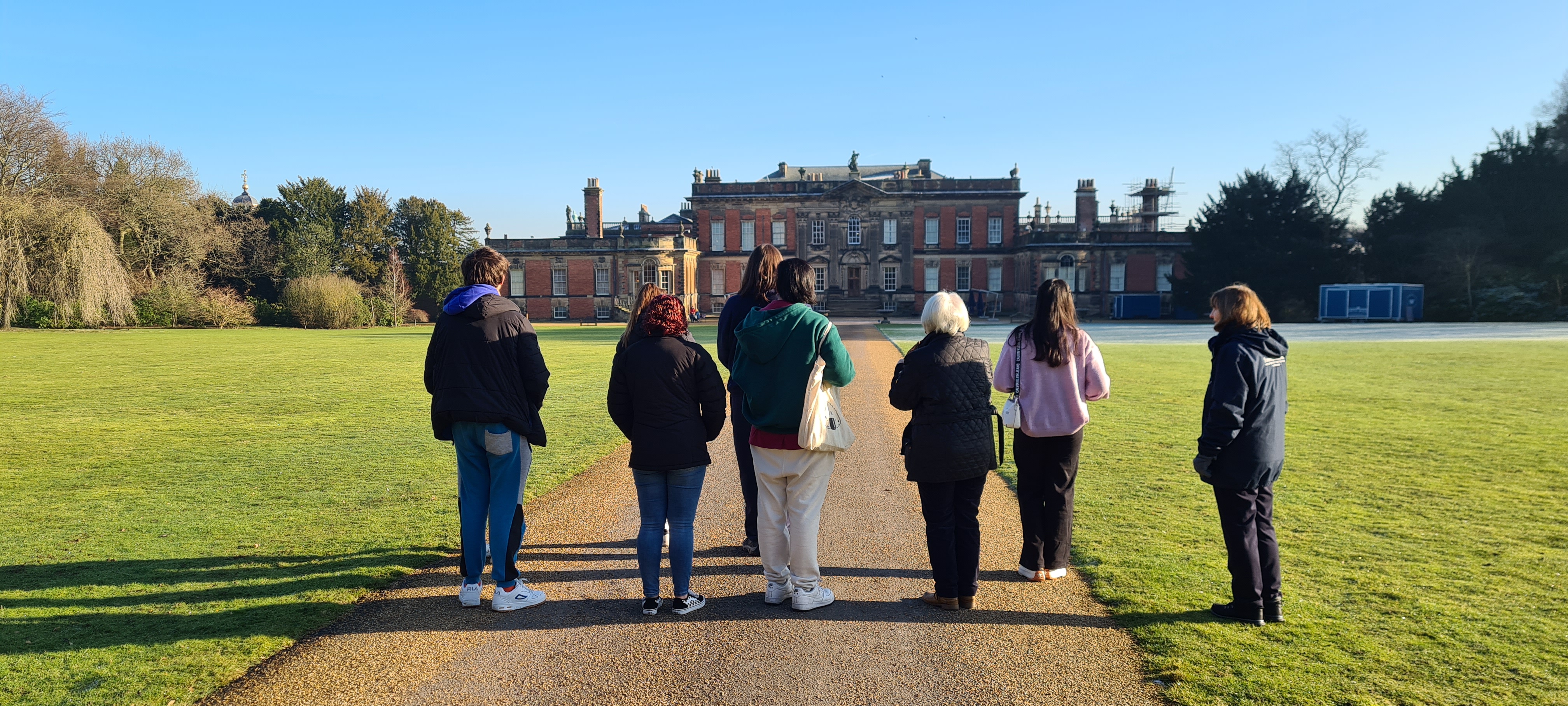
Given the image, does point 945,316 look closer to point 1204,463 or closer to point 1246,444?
point 1204,463

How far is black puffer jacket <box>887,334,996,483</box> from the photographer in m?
4.69

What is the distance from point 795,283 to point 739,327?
0.51 meters

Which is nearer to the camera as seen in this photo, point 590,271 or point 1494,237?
point 1494,237

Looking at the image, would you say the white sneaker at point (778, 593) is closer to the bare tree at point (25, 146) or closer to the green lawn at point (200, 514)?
the green lawn at point (200, 514)

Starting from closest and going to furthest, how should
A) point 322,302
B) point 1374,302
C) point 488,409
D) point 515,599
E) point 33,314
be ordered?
point 488,409 < point 515,599 < point 33,314 < point 1374,302 < point 322,302

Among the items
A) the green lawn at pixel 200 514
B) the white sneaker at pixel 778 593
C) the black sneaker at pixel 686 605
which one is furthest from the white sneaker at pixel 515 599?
the white sneaker at pixel 778 593

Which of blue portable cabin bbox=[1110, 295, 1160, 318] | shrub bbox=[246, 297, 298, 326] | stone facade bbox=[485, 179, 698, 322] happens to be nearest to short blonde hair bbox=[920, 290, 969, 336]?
shrub bbox=[246, 297, 298, 326]

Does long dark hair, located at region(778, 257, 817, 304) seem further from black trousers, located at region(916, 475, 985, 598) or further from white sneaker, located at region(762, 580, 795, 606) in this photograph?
white sneaker, located at region(762, 580, 795, 606)

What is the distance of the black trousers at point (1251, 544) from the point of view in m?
4.57

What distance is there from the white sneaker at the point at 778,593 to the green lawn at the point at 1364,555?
6.03 ft

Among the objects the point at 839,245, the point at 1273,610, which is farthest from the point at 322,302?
the point at 1273,610

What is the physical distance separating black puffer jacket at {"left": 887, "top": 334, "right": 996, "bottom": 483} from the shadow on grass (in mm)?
3438

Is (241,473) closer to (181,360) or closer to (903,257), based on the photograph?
(181,360)

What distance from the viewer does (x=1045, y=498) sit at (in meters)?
5.34
